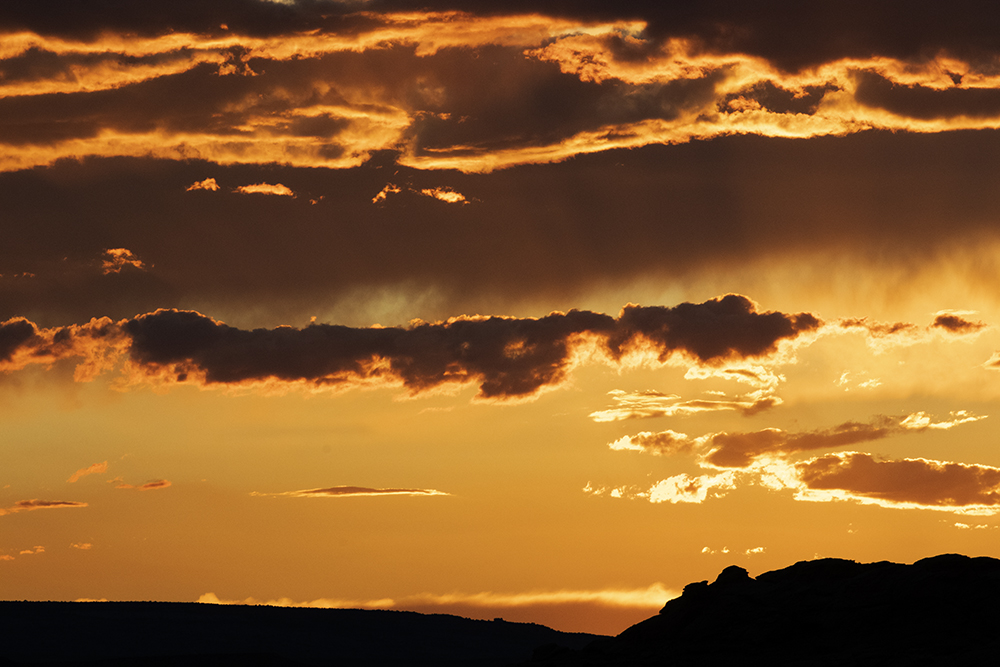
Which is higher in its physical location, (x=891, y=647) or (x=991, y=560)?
(x=991, y=560)

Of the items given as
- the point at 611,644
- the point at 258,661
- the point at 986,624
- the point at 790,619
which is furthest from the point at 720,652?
the point at 258,661

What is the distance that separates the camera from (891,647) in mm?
A: 75750

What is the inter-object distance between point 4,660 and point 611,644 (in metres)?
118

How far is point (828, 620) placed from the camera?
81.2 m

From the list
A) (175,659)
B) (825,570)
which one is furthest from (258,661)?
(825,570)

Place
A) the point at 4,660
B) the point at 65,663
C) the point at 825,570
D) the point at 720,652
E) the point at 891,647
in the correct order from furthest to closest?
1. the point at 65,663
2. the point at 4,660
3. the point at 825,570
4. the point at 720,652
5. the point at 891,647

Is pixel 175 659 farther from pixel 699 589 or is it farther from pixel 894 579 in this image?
pixel 894 579

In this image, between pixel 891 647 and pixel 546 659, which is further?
pixel 546 659

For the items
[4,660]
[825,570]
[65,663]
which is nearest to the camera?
[825,570]

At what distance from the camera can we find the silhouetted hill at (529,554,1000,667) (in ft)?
248

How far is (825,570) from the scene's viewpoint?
294 ft

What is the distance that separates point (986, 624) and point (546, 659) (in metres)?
33.8

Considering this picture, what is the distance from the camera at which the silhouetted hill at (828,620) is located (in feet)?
248

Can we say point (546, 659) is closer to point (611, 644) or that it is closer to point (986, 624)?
point (611, 644)
